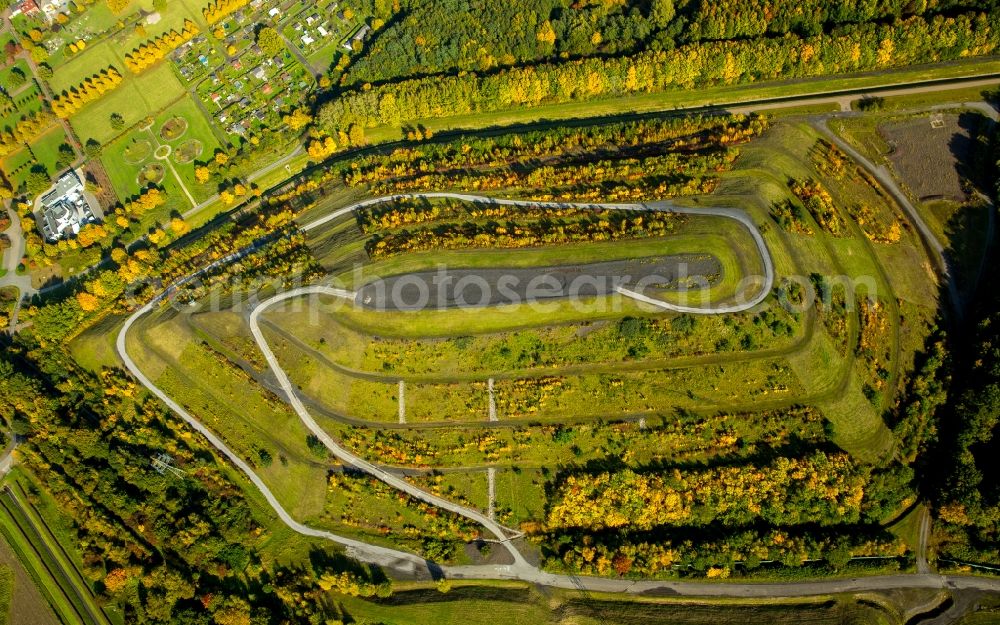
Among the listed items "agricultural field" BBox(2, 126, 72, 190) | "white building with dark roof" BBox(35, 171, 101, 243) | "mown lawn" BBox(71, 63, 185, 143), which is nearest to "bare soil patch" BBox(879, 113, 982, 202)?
"mown lawn" BBox(71, 63, 185, 143)

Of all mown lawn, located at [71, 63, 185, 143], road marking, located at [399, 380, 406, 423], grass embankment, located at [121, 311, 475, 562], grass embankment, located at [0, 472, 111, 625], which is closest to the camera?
grass embankment, located at [121, 311, 475, 562]

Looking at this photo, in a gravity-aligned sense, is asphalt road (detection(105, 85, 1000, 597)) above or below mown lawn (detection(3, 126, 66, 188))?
below

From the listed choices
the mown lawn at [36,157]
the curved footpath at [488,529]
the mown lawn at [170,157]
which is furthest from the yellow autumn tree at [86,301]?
the mown lawn at [36,157]

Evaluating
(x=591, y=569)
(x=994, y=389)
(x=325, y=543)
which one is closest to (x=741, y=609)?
(x=591, y=569)

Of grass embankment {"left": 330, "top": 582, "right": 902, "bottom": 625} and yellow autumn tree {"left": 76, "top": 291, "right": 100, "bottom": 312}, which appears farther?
yellow autumn tree {"left": 76, "top": 291, "right": 100, "bottom": 312}

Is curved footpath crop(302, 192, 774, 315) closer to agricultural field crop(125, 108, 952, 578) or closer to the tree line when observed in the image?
agricultural field crop(125, 108, 952, 578)

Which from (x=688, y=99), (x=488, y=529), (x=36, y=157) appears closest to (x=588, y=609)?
(x=488, y=529)

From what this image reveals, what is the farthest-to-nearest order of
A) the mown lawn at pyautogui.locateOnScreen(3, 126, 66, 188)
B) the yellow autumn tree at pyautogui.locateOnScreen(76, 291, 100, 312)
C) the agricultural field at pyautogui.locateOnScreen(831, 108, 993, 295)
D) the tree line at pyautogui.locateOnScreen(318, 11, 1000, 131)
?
the mown lawn at pyautogui.locateOnScreen(3, 126, 66, 188) → the tree line at pyautogui.locateOnScreen(318, 11, 1000, 131) → the yellow autumn tree at pyautogui.locateOnScreen(76, 291, 100, 312) → the agricultural field at pyautogui.locateOnScreen(831, 108, 993, 295)

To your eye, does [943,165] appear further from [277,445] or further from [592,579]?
[277,445]

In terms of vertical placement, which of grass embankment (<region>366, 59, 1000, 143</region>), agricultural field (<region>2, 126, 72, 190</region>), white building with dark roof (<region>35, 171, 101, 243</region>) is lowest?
white building with dark roof (<region>35, 171, 101, 243</region>)
